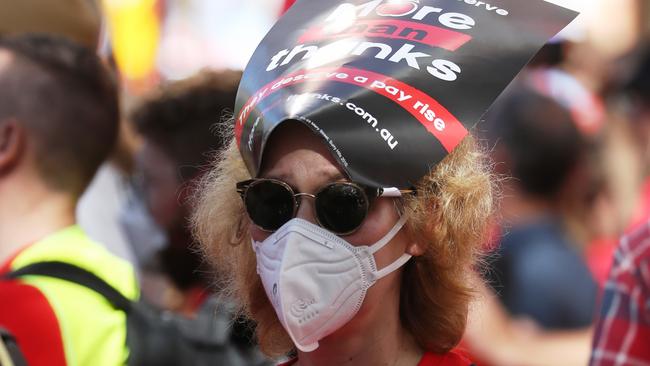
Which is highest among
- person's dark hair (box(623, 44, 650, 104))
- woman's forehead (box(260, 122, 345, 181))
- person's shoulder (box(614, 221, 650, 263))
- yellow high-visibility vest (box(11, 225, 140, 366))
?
woman's forehead (box(260, 122, 345, 181))

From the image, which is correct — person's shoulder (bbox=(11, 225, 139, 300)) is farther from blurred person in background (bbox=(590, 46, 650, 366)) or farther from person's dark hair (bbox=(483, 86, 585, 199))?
person's dark hair (bbox=(483, 86, 585, 199))

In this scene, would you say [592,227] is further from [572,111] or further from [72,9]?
[72,9]

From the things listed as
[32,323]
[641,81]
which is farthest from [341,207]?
[641,81]

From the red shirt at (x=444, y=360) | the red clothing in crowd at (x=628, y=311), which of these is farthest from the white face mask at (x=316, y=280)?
the red clothing in crowd at (x=628, y=311)

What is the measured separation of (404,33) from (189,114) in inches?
89.2

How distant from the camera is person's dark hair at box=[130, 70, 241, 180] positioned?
452cm

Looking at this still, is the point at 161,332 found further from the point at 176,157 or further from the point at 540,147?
the point at 540,147

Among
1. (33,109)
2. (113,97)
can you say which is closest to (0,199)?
(33,109)

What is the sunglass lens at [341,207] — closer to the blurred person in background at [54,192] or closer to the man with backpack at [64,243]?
the man with backpack at [64,243]

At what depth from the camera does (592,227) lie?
18.7 ft

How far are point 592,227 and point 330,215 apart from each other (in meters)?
3.65

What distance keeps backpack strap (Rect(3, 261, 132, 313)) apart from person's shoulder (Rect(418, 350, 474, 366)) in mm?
1121

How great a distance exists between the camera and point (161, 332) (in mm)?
3316

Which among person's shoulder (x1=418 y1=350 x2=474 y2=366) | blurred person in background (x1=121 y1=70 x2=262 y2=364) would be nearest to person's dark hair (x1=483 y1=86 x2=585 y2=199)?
blurred person in background (x1=121 y1=70 x2=262 y2=364)
